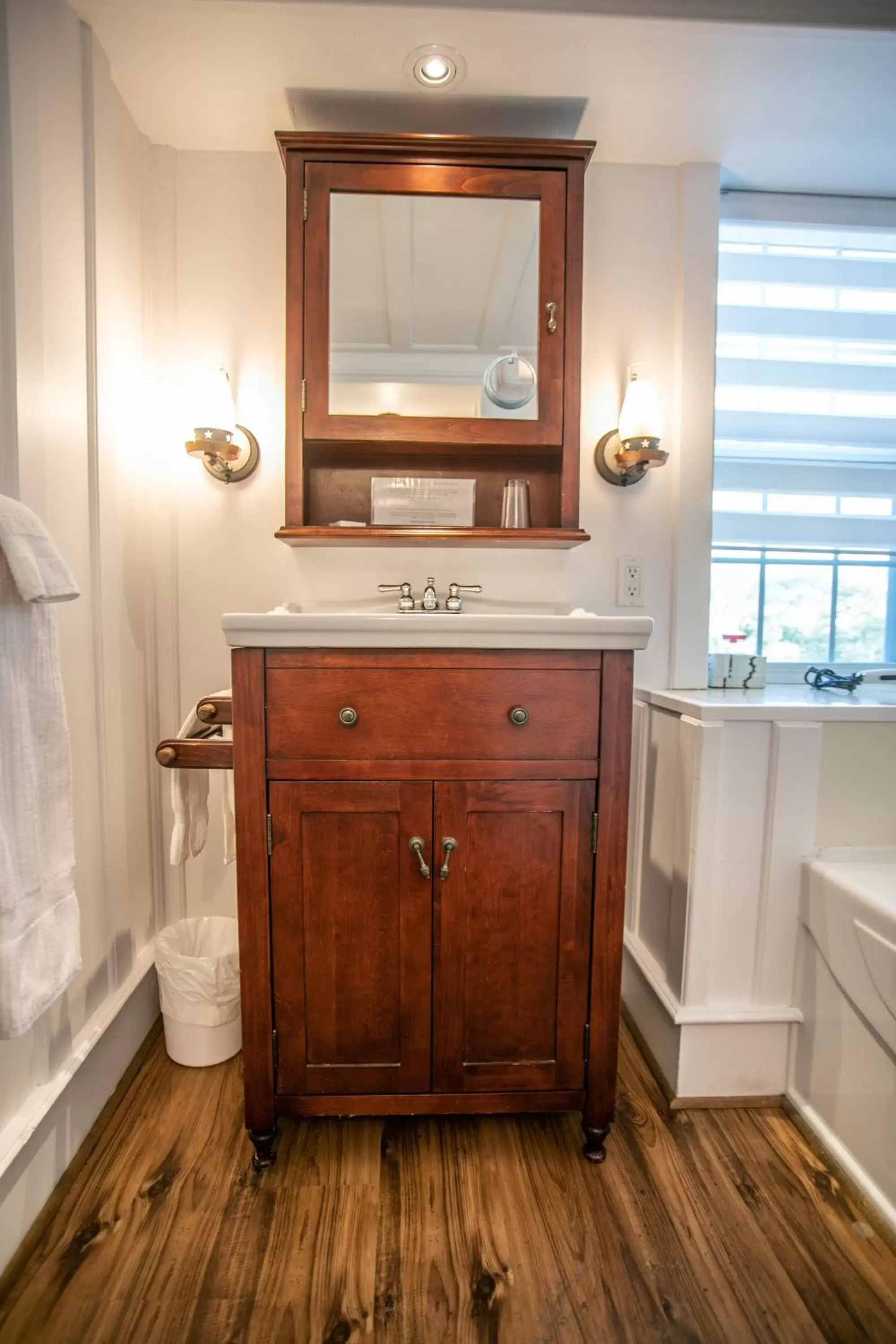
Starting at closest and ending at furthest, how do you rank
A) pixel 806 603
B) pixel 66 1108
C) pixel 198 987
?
pixel 66 1108
pixel 198 987
pixel 806 603

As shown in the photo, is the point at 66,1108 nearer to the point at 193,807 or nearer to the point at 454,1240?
the point at 193,807

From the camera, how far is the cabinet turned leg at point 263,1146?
987 millimetres

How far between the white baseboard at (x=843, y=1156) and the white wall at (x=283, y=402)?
0.92 m

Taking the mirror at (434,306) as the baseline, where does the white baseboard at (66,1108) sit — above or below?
below

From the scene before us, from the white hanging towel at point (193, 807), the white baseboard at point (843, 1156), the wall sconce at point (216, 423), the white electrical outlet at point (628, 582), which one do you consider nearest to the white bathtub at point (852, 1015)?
the white baseboard at point (843, 1156)

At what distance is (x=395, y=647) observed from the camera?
0.91 meters

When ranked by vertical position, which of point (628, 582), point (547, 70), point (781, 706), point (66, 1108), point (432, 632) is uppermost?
point (547, 70)

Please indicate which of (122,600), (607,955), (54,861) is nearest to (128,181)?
(122,600)

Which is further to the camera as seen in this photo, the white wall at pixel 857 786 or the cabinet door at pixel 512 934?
the white wall at pixel 857 786

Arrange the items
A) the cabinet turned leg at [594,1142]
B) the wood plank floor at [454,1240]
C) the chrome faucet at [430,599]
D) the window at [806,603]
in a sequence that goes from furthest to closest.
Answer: the window at [806,603] < the chrome faucet at [430,599] < the cabinet turned leg at [594,1142] < the wood plank floor at [454,1240]

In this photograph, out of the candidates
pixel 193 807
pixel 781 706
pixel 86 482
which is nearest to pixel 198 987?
pixel 193 807

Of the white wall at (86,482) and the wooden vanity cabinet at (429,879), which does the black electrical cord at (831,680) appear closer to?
the wooden vanity cabinet at (429,879)

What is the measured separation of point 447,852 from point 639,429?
41.1 inches

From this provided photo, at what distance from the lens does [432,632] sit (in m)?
0.90
